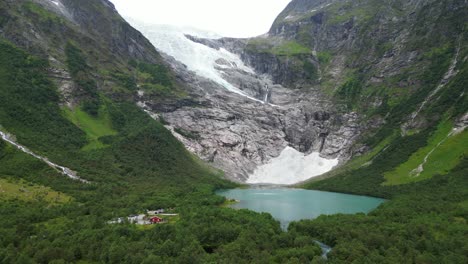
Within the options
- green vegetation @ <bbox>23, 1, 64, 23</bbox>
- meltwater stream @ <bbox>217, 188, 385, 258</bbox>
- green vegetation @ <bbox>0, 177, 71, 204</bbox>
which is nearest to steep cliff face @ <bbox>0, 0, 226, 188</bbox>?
green vegetation @ <bbox>23, 1, 64, 23</bbox>

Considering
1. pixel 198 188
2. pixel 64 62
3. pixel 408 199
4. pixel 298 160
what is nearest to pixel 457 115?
pixel 408 199

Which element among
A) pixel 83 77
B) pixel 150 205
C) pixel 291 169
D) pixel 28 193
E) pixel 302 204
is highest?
pixel 83 77

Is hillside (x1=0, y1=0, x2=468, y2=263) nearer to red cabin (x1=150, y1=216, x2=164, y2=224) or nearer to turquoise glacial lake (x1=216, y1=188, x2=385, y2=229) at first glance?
red cabin (x1=150, y1=216, x2=164, y2=224)

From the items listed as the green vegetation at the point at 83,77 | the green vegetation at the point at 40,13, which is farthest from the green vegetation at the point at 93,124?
the green vegetation at the point at 40,13

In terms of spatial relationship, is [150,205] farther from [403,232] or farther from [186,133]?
[186,133]

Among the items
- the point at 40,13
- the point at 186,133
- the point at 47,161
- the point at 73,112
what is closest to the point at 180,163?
the point at 186,133

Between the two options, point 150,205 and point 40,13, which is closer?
point 150,205
